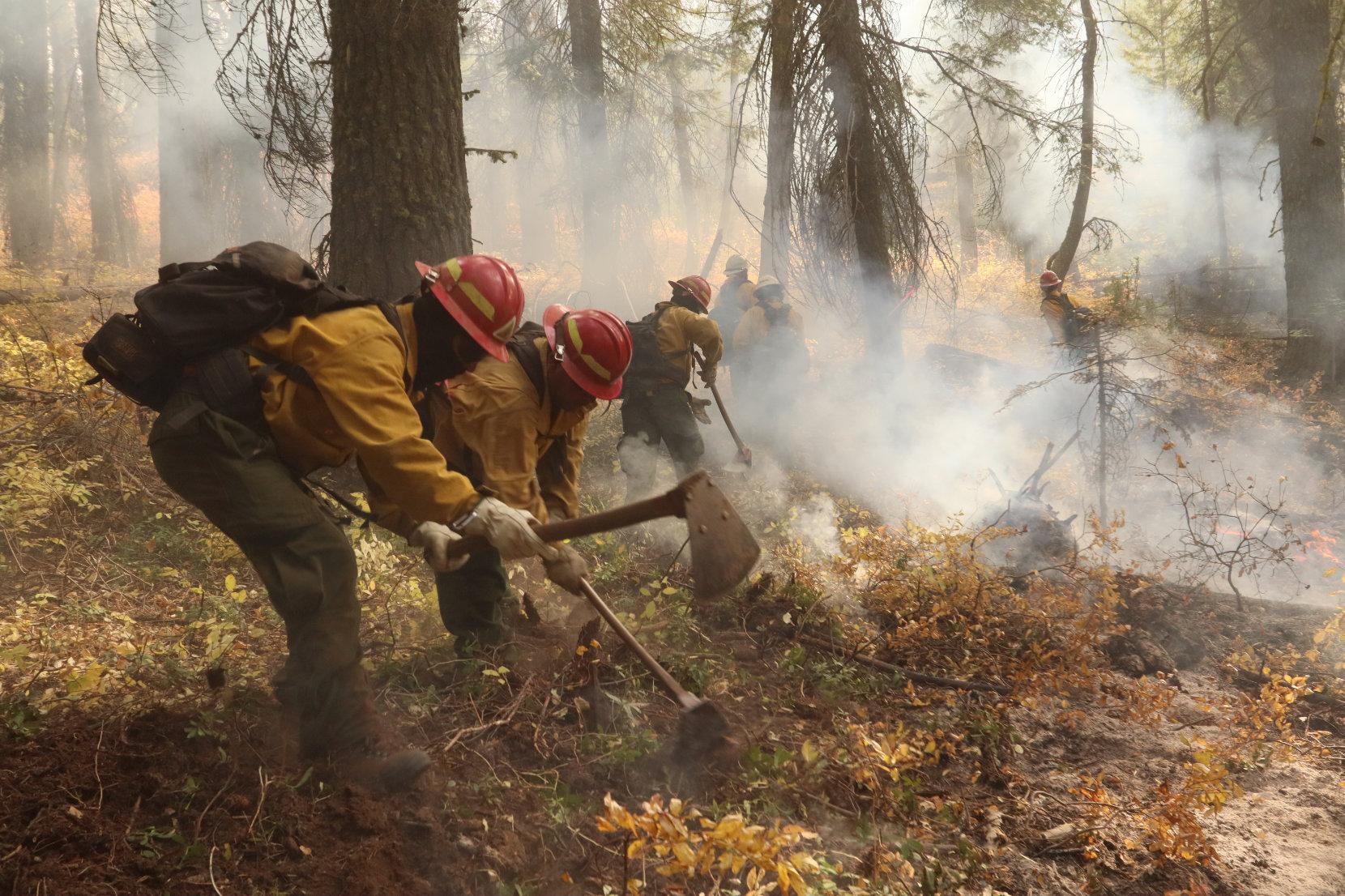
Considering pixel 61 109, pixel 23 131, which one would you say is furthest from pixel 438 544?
pixel 61 109

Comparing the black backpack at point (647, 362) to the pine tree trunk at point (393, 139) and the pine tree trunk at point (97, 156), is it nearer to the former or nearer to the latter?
the pine tree trunk at point (393, 139)

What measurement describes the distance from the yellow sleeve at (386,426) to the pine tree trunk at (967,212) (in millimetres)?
21011

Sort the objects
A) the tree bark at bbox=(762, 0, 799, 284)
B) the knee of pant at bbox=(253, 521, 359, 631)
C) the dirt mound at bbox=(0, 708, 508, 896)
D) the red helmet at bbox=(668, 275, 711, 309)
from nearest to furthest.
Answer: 1. the dirt mound at bbox=(0, 708, 508, 896)
2. the knee of pant at bbox=(253, 521, 359, 631)
3. the tree bark at bbox=(762, 0, 799, 284)
4. the red helmet at bbox=(668, 275, 711, 309)

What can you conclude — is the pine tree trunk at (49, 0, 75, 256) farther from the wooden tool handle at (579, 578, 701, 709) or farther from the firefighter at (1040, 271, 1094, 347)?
the wooden tool handle at (579, 578, 701, 709)

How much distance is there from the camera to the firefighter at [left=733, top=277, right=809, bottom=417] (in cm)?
1001

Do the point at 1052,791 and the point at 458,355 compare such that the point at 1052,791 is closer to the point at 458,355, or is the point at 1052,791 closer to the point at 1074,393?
the point at 458,355

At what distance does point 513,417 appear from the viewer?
11.5 feet

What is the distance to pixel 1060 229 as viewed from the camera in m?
25.1

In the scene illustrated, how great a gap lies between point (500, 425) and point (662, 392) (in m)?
3.65

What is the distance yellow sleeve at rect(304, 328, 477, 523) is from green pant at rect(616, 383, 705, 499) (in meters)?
4.33

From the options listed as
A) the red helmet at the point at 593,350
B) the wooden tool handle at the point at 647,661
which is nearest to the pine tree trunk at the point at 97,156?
the red helmet at the point at 593,350

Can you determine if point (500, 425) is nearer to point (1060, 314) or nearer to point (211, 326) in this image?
point (211, 326)

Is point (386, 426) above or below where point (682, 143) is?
below

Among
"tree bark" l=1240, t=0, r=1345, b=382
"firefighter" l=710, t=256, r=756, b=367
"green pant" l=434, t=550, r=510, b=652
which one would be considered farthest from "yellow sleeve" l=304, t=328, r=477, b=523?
"tree bark" l=1240, t=0, r=1345, b=382
